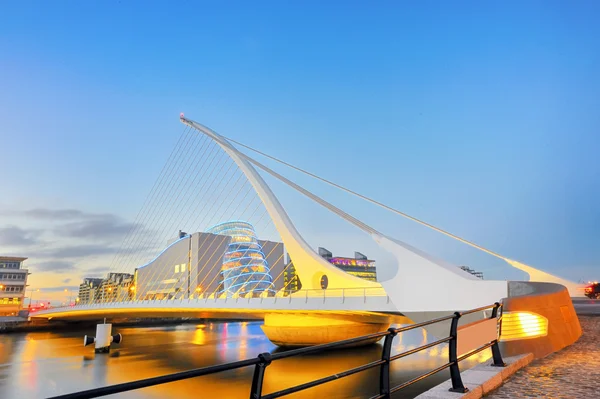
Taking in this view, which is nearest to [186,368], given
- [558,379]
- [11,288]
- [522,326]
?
[522,326]

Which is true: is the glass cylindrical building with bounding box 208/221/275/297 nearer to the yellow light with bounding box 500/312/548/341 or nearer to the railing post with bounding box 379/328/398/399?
the yellow light with bounding box 500/312/548/341

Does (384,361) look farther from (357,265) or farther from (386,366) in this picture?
(357,265)

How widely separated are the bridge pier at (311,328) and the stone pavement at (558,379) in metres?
19.9

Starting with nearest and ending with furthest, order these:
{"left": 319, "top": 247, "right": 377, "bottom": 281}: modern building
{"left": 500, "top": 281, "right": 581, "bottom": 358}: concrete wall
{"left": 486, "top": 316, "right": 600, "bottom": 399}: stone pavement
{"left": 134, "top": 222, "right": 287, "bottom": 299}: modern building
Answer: {"left": 486, "top": 316, "right": 600, "bottom": 399}: stone pavement
{"left": 500, "top": 281, "right": 581, "bottom": 358}: concrete wall
{"left": 134, "top": 222, "right": 287, "bottom": 299}: modern building
{"left": 319, "top": 247, "right": 377, "bottom": 281}: modern building

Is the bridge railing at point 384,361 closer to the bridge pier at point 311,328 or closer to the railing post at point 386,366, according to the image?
the railing post at point 386,366

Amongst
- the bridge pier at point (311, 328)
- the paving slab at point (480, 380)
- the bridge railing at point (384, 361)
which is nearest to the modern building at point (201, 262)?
the bridge pier at point (311, 328)

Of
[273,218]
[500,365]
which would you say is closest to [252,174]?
[273,218]

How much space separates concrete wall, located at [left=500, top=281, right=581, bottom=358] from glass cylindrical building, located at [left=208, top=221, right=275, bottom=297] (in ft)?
156

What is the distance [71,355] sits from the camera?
31109 millimetres

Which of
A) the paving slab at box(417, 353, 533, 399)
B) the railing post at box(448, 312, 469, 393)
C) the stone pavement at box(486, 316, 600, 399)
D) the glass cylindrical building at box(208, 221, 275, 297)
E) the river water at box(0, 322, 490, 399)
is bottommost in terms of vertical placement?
the river water at box(0, 322, 490, 399)

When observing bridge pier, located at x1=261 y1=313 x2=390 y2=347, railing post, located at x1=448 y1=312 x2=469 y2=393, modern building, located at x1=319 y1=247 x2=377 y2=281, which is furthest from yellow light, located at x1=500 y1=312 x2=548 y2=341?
modern building, located at x1=319 y1=247 x2=377 y2=281

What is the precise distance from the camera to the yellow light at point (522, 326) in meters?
6.67

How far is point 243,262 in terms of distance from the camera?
68.3 metres

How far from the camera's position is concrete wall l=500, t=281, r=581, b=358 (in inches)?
268
